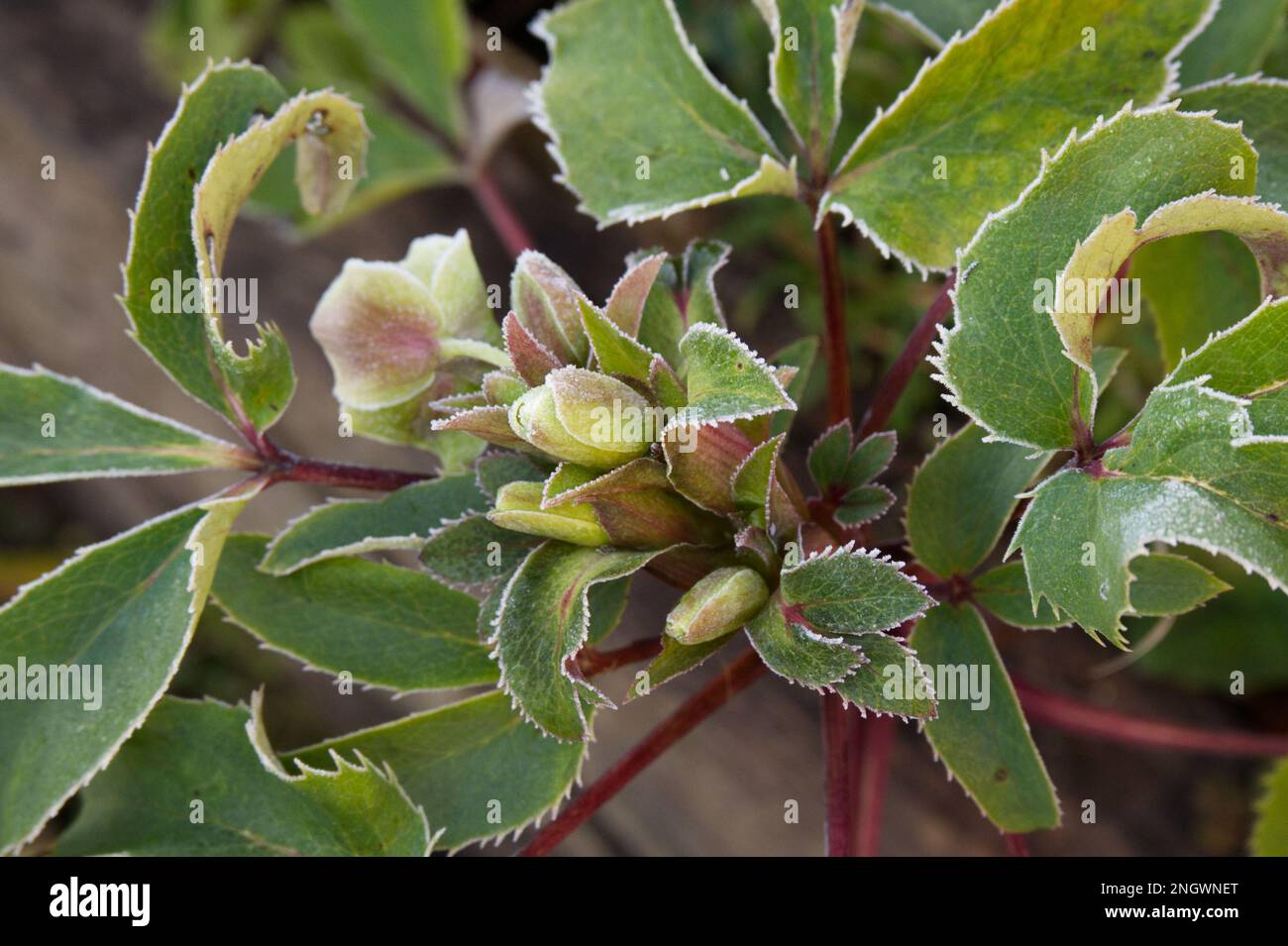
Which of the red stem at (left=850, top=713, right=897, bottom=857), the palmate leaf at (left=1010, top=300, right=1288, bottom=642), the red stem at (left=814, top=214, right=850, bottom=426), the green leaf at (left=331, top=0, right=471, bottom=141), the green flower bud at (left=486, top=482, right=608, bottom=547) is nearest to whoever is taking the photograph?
the palmate leaf at (left=1010, top=300, right=1288, bottom=642)

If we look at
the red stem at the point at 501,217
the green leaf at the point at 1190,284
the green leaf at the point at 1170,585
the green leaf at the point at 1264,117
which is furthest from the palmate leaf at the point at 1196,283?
the red stem at the point at 501,217

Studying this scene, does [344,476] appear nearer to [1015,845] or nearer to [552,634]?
[552,634]

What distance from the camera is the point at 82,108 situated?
6.06 feet

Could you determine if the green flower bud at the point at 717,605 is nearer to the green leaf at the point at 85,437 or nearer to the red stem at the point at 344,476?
the red stem at the point at 344,476

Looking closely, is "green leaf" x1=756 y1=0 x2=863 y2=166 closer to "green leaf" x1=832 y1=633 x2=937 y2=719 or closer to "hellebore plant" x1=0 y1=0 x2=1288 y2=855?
"hellebore plant" x1=0 y1=0 x2=1288 y2=855

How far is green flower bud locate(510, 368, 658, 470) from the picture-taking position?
0.61 meters

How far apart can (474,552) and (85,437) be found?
36 centimetres

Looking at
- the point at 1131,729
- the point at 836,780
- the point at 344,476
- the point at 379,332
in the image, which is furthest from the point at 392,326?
the point at 1131,729

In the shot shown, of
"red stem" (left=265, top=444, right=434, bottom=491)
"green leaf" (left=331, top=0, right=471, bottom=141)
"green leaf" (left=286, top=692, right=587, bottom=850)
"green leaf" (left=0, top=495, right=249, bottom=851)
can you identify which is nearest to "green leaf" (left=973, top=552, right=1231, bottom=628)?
"green leaf" (left=286, top=692, right=587, bottom=850)

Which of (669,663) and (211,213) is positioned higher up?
(211,213)

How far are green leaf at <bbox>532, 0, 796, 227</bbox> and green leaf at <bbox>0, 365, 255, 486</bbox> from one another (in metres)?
0.36

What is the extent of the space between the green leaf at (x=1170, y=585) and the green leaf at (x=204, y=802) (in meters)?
0.52

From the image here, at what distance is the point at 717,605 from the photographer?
0.64 m
